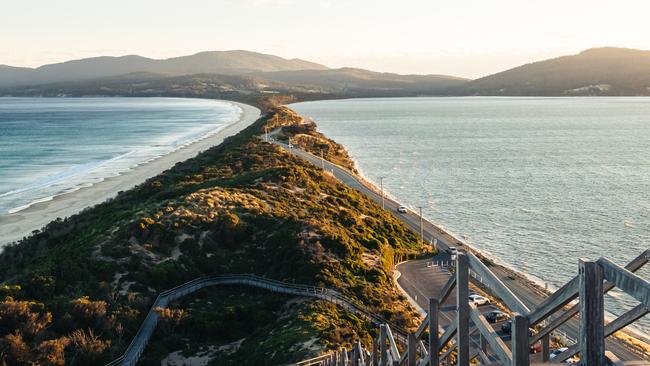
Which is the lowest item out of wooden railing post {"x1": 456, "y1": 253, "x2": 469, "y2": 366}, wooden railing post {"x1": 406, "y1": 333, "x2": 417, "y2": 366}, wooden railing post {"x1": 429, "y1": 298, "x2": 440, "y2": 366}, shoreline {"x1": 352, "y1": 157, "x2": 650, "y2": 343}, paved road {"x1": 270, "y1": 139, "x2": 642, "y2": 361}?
shoreline {"x1": 352, "y1": 157, "x2": 650, "y2": 343}

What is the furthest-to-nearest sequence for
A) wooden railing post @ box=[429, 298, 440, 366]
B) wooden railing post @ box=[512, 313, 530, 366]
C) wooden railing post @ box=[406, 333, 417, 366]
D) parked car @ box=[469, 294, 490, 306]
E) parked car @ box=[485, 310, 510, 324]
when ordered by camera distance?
parked car @ box=[469, 294, 490, 306]
parked car @ box=[485, 310, 510, 324]
wooden railing post @ box=[406, 333, 417, 366]
wooden railing post @ box=[429, 298, 440, 366]
wooden railing post @ box=[512, 313, 530, 366]

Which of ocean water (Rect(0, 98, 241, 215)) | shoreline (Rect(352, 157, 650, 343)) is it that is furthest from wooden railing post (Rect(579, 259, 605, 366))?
ocean water (Rect(0, 98, 241, 215))

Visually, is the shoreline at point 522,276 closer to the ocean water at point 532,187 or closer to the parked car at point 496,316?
the ocean water at point 532,187

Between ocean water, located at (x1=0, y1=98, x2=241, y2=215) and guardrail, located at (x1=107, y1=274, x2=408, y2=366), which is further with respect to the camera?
ocean water, located at (x1=0, y1=98, x2=241, y2=215)

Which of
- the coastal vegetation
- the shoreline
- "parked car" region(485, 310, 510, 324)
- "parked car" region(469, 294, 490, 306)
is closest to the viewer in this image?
the coastal vegetation

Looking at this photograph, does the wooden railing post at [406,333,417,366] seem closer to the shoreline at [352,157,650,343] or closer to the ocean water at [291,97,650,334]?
the shoreline at [352,157,650,343]

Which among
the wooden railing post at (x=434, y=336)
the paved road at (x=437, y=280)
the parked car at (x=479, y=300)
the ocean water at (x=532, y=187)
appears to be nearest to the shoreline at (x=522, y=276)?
the paved road at (x=437, y=280)

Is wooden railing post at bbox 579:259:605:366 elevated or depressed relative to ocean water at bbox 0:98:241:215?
elevated
